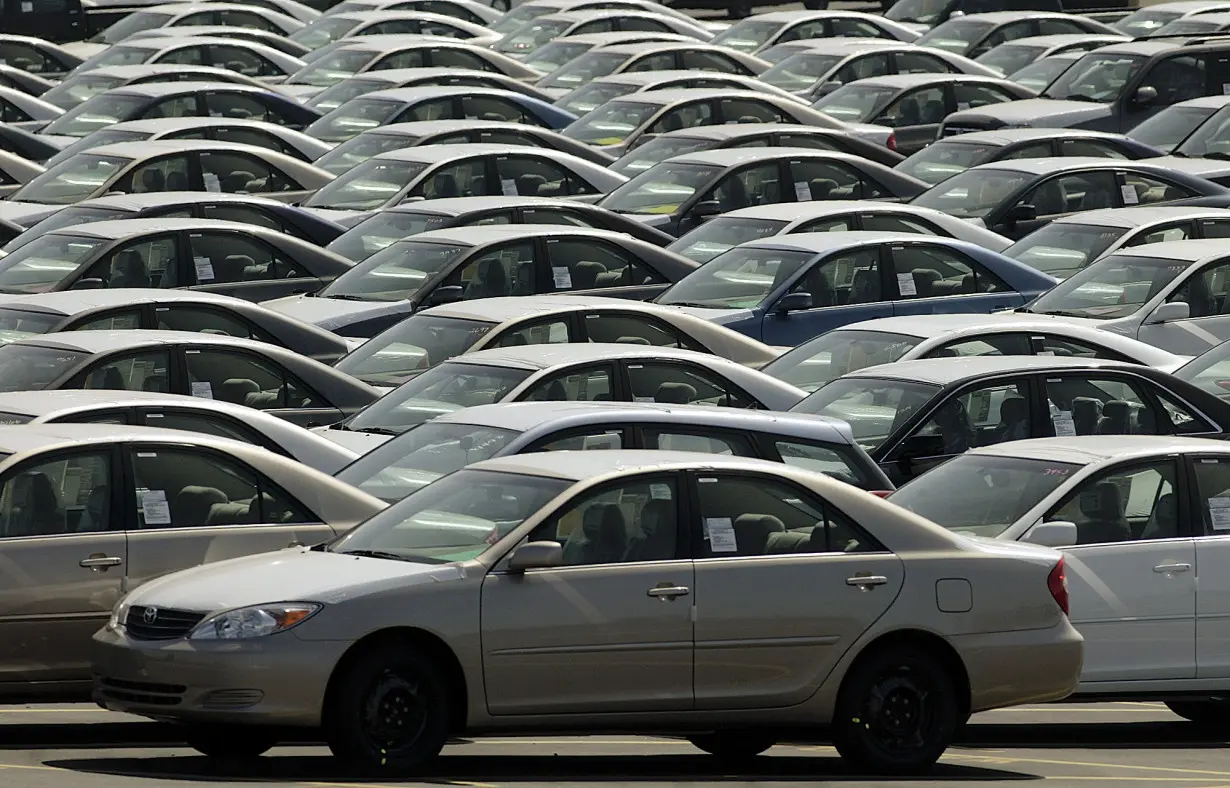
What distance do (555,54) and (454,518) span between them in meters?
26.2

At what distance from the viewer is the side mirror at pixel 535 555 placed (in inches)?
396

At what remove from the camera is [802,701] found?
10.6m

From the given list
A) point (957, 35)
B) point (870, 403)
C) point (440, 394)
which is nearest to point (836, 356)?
point (870, 403)

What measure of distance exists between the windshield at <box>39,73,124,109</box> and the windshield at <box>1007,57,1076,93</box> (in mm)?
11084

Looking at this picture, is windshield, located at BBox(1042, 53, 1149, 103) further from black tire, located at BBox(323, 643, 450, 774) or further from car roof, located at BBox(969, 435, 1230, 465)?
black tire, located at BBox(323, 643, 450, 774)

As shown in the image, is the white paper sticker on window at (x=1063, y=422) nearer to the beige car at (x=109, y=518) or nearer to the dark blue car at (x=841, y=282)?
the dark blue car at (x=841, y=282)

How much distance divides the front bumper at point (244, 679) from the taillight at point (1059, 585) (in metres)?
3.11

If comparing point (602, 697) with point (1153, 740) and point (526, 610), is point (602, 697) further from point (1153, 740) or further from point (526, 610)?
point (1153, 740)

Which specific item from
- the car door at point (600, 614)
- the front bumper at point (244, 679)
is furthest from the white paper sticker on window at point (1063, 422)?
the front bumper at point (244, 679)

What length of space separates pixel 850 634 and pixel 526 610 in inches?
54.6

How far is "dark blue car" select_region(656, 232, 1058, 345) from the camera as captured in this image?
19.4 metres

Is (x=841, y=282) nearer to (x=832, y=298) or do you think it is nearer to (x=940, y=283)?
(x=832, y=298)

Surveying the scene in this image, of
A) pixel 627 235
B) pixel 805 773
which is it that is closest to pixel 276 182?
pixel 627 235

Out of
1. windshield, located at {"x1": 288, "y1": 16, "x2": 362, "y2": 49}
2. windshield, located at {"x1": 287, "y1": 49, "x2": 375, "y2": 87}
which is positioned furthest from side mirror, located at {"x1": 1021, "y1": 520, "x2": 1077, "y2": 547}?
windshield, located at {"x1": 288, "y1": 16, "x2": 362, "y2": 49}
